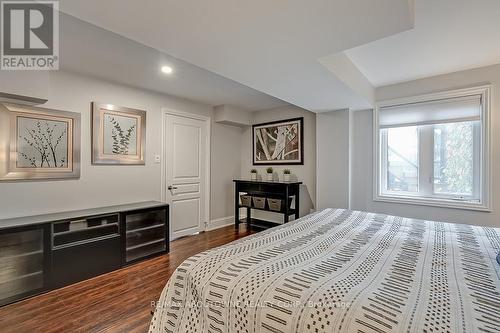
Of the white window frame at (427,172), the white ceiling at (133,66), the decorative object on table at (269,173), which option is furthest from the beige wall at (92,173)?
the white window frame at (427,172)

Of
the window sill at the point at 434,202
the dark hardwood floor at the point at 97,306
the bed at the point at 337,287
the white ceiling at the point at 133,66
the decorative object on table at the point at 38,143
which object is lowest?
the dark hardwood floor at the point at 97,306

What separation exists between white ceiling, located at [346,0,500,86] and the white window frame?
294mm

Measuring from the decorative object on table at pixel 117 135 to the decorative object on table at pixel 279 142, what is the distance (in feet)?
7.25

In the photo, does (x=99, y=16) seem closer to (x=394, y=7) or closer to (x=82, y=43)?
(x=82, y=43)

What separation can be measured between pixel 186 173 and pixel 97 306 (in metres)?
2.34

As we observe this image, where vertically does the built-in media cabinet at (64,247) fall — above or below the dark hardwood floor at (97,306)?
above

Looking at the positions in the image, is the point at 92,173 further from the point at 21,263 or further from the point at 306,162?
the point at 306,162

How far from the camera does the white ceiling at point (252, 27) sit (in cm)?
129

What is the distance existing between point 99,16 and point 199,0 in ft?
2.01

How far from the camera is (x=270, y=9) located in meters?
1.33

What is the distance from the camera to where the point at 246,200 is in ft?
14.2

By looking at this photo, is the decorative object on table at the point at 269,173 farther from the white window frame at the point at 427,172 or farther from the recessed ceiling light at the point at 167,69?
the recessed ceiling light at the point at 167,69

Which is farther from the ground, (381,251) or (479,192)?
(479,192)

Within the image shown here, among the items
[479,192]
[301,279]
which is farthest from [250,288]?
[479,192]
